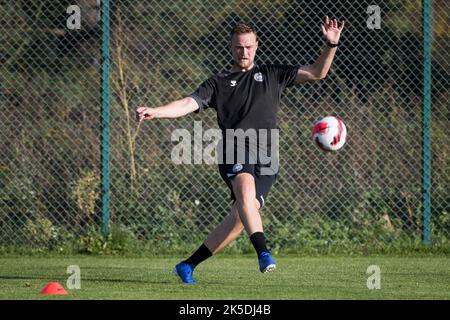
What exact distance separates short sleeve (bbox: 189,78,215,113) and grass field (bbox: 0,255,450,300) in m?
1.23

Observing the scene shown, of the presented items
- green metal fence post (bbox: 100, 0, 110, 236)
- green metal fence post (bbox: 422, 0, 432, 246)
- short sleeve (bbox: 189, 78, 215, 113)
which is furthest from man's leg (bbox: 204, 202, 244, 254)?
green metal fence post (bbox: 422, 0, 432, 246)

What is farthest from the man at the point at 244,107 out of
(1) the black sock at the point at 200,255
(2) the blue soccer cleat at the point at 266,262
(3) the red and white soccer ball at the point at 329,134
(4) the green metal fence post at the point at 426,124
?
(4) the green metal fence post at the point at 426,124

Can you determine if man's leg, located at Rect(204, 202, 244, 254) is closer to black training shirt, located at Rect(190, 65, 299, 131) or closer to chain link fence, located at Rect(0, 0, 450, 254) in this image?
black training shirt, located at Rect(190, 65, 299, 131)

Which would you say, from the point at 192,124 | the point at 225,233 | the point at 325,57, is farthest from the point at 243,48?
A: the point at 192,124

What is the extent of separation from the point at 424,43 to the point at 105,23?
3.13 m

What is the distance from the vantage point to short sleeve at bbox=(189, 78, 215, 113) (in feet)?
19.8

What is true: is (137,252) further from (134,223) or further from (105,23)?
(105,23)

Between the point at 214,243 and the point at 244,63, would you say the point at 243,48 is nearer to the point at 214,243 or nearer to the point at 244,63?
the point at 244,63

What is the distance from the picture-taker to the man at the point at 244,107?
5793 millimetres

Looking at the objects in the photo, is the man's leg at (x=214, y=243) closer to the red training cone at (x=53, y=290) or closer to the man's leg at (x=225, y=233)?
the man's leg at (x=225, y=233)

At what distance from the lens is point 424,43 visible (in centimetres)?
870

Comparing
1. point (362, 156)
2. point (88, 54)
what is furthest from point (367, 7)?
point (88, 54)

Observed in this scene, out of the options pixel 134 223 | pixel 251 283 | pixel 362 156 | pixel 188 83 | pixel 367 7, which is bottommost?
pixel 251 283

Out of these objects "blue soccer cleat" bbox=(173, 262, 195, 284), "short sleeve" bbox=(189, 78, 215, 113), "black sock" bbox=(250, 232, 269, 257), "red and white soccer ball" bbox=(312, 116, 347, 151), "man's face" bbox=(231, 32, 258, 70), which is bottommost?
"blue soccer cleat" bbox=(173, 262, 195, 284)
